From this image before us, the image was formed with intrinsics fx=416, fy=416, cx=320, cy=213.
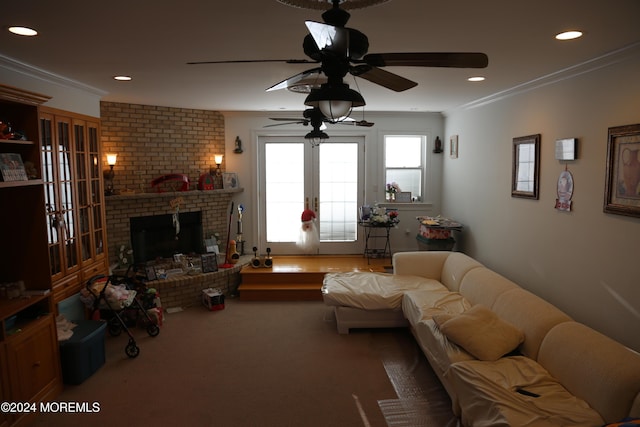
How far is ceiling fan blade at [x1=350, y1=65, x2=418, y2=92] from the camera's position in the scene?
6.59 ft

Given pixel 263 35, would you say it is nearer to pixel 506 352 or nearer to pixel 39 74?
pixel 39 74

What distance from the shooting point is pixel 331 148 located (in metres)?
6.81

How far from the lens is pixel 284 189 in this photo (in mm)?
6859

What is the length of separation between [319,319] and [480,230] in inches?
92.9

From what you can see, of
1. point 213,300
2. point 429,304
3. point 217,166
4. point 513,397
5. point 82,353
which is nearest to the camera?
point 513,397

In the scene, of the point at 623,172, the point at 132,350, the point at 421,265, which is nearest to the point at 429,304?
the point at 421,265

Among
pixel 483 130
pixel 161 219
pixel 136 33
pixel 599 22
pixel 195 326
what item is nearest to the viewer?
pixel 599 22

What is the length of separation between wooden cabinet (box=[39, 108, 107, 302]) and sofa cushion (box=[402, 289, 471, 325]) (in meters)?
3.21

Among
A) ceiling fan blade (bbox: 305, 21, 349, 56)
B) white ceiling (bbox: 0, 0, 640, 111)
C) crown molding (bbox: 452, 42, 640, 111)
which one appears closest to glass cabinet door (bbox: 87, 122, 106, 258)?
white ceiling (bbox: 0, 0, 640, 111)

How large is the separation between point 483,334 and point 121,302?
3.22 meters

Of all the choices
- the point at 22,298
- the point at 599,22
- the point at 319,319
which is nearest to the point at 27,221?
the point at 22,298

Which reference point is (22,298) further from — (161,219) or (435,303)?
(435,303)

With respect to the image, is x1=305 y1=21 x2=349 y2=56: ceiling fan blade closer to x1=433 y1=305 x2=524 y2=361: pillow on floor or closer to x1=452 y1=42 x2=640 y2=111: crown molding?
x1=433 y1=305 x2=524 y2=361: pillow on floor

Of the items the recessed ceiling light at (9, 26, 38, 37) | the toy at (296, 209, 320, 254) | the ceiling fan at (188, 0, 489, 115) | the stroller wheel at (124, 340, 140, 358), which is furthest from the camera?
the toy at (296, 209, 320, 254)
